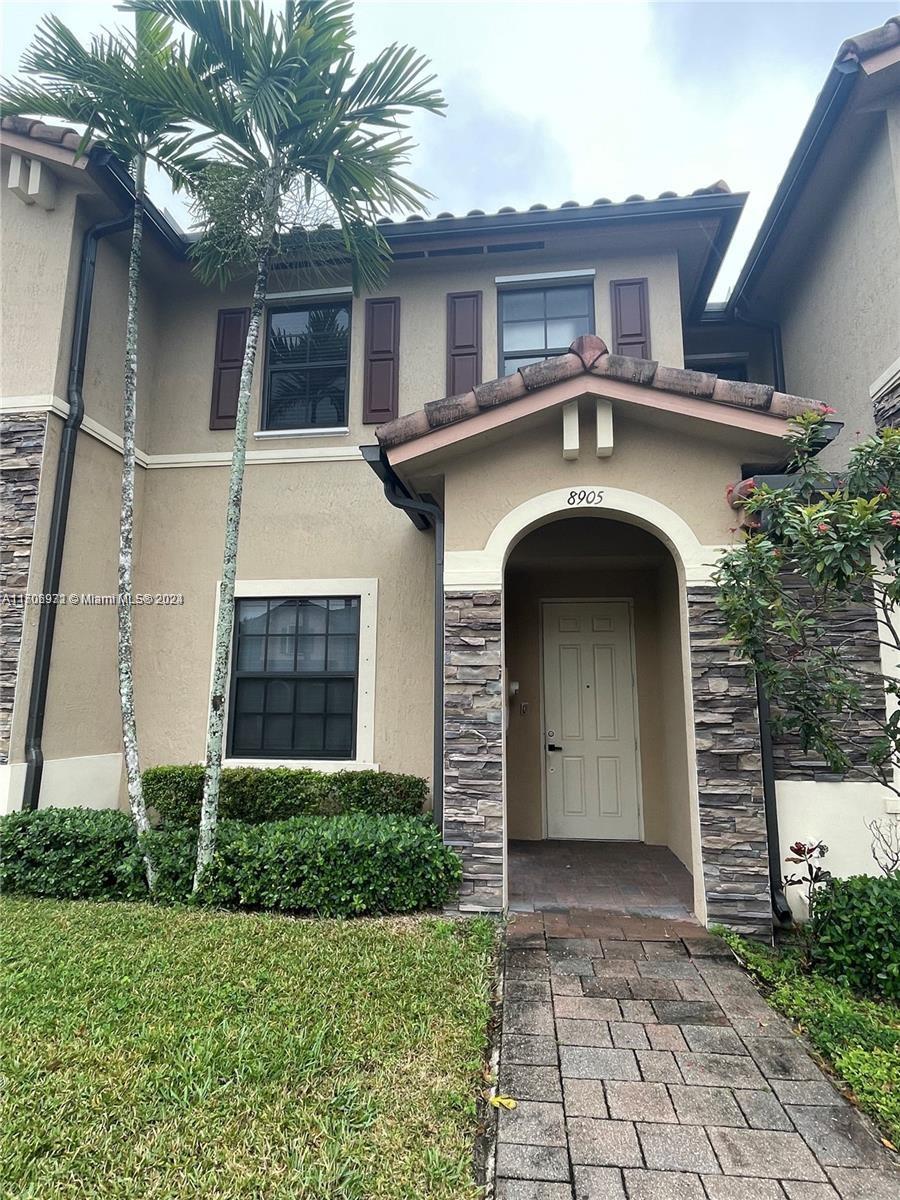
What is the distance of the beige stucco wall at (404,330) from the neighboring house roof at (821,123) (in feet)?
4.08

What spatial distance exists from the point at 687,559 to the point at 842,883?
8.43 ft

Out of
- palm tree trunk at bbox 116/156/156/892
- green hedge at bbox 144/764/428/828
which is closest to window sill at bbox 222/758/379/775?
green hedge at bbox 144/764/428/828

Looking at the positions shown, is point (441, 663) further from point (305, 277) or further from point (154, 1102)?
point (305, 277)

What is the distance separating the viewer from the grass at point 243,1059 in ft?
7.57

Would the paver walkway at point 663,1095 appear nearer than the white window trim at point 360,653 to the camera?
Yes

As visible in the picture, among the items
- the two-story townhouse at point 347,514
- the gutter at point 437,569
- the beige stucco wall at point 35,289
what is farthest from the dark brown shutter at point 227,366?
the gutter at point 437,569

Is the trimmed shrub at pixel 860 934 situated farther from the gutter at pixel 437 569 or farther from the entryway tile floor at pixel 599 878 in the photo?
the gutter at pixel 437 569

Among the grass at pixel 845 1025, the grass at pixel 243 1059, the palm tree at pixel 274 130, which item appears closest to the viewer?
the grass at pixel 243 1059

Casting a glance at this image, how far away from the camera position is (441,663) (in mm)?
5461

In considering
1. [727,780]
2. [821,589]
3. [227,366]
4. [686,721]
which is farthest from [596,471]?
[227,366]

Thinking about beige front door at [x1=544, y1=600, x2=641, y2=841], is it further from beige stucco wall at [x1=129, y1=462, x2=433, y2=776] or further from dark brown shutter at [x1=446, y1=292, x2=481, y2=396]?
dark brown shutter at [x1=446, y1=292, x2=481, y2=396]

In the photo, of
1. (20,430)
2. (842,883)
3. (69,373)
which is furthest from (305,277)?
(842,883)

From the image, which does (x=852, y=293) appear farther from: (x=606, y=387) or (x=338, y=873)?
(x=338, y=873)

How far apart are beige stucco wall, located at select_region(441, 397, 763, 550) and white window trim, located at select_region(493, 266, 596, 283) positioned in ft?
11.4
